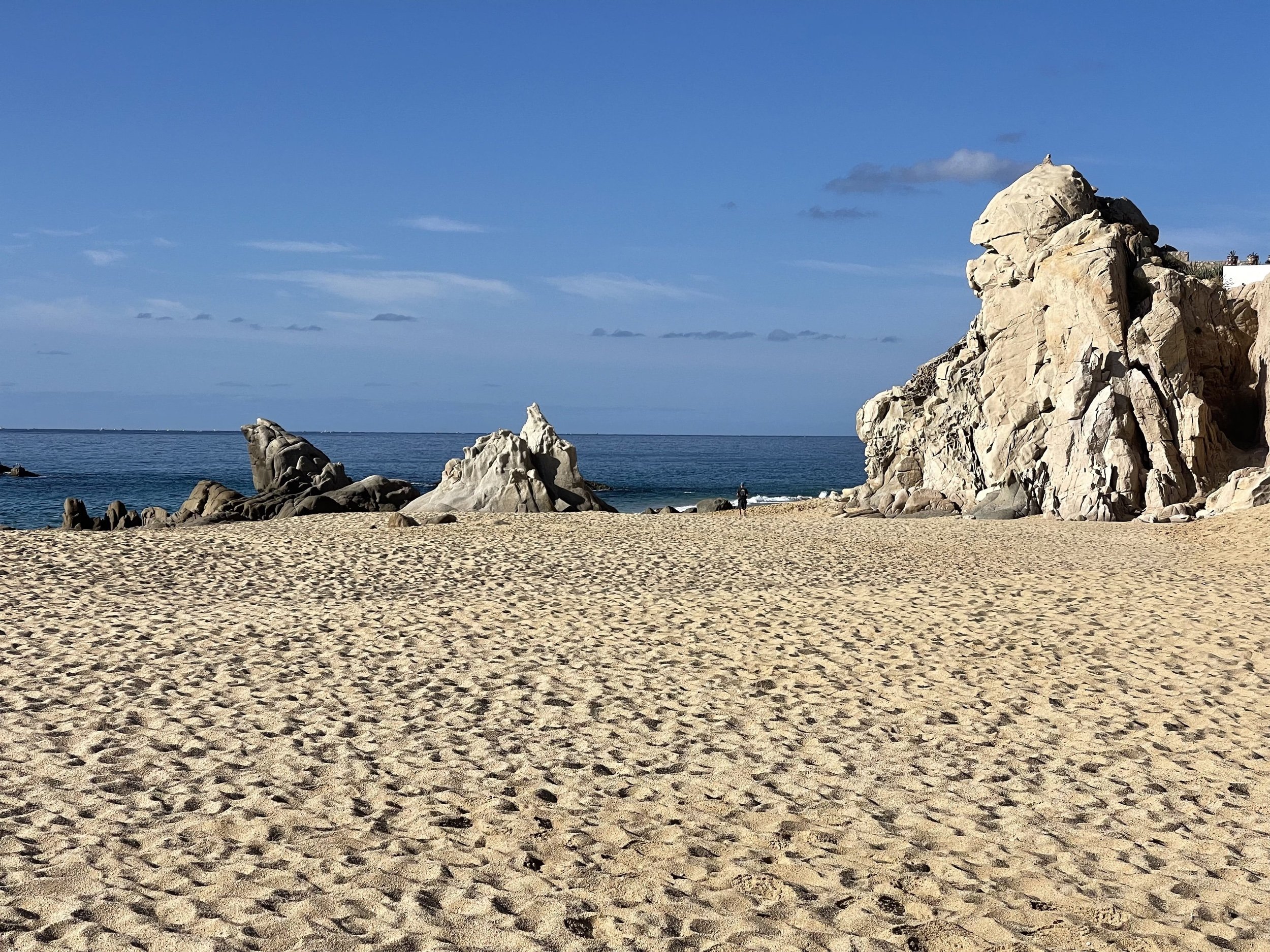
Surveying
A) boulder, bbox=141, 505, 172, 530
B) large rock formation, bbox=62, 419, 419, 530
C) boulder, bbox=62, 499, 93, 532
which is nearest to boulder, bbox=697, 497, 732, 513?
large rock formation, bbox=62, 419, 419, 530

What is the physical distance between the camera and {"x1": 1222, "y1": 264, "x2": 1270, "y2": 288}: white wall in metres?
43.4

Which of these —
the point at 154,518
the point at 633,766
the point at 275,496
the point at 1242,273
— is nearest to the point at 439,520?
A: the point at 275,496

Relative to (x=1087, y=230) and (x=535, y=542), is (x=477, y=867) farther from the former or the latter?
(x=1087, y=230)

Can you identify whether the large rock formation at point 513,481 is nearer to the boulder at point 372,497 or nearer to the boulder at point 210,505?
the boulder at point 372,497

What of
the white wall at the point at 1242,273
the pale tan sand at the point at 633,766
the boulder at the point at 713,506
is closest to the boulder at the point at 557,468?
the boulder at the point at 713,506

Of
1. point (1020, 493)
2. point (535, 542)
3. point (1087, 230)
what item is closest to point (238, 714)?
point (535, 542)

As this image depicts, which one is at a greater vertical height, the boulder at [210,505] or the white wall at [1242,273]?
the white wall at [1242,273]

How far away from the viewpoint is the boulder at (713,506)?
1753 inches

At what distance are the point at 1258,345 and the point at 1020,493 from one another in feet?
27.5

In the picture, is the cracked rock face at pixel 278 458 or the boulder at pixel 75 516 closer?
the boulder at pixel 75 516

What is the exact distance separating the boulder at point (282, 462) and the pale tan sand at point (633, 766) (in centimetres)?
2445

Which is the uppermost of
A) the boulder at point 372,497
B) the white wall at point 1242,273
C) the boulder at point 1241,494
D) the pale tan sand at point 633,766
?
the white wall at point 1242,273

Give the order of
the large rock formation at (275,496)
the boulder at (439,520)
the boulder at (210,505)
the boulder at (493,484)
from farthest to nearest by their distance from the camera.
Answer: the boulder at (493,484), the boulder at (210,505), the large rock formation at (275,496), the boulder at (439,520)

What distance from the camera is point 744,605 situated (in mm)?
14750
